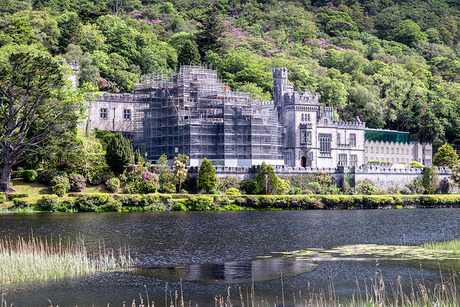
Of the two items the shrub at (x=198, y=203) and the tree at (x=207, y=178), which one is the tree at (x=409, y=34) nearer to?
the tree at (x=207, y=178)

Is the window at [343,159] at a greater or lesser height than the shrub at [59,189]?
greater

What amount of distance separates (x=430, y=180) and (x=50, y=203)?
44.6m

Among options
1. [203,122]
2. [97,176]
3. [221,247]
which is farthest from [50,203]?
[221,247]

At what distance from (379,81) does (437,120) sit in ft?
57.4

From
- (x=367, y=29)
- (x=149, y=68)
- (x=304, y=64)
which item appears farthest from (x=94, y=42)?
(x=367, y=29)

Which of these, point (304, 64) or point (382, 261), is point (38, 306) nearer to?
point (382, 261)

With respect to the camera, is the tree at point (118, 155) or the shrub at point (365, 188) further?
the shrub at point (365, 188)

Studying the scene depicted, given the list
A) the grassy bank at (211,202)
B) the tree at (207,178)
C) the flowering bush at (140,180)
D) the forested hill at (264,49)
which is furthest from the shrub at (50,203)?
the forested hill at (264,49)

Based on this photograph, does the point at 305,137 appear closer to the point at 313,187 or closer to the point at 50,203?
the point at 313,187

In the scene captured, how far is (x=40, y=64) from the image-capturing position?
50344 millimetres

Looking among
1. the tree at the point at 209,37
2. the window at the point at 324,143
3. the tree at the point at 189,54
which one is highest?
the tree at the point at 209,37

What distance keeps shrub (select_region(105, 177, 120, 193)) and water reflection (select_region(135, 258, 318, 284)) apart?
32.0 metres

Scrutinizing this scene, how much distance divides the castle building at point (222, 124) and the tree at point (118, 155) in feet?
32.4

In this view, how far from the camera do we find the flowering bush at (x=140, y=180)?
57.0 m
